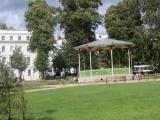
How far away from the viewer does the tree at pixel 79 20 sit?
83.8m

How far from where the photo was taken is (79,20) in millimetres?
84188

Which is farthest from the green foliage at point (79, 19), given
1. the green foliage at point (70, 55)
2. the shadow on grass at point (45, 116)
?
the shadow on grass at point (45, 116)

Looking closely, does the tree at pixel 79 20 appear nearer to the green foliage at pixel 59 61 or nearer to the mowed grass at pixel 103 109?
the green foliage at pixel 59 61

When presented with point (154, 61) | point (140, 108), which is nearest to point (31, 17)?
point (154, 61)

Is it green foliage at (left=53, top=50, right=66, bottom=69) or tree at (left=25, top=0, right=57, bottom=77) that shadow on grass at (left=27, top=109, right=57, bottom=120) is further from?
green foliage at (left=53, top=50, right=66, bottom=69)

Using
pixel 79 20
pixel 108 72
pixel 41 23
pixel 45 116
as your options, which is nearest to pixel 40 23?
pixel 41 23

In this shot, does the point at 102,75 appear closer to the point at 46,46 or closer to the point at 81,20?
the point at 81,20

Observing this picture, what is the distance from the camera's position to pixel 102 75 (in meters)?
57.1

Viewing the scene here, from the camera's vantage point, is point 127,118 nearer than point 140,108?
Yes

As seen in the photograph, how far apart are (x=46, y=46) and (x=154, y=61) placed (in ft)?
75.5

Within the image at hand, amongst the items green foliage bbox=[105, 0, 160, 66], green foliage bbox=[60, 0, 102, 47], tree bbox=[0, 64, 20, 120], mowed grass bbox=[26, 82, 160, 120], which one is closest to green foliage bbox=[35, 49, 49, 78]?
green foliage bbox=[60, 0, 102, 47]

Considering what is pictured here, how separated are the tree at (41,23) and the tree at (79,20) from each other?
4146 mm

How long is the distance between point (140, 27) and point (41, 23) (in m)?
21.3

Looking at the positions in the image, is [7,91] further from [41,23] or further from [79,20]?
[41,23]
